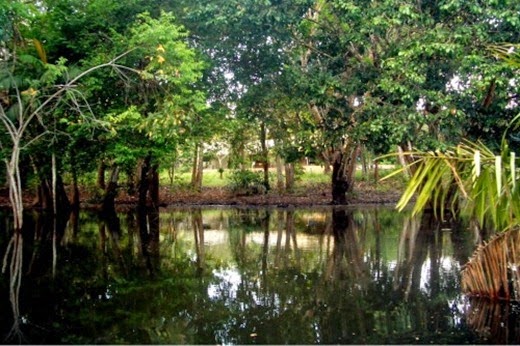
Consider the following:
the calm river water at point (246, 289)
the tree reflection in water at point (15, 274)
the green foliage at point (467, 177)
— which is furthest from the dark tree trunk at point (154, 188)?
the green foliage at point (467, 177)

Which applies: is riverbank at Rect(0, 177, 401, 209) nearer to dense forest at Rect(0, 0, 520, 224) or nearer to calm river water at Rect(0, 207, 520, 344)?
dense forest at Rect(0, 0, 520, 224)

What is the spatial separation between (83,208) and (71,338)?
19.6 metres

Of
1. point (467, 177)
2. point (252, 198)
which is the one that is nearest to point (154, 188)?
point (252, 198)

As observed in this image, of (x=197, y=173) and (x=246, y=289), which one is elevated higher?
(x=197, y=173)

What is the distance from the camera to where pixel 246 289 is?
736 cm

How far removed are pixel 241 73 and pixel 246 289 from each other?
12624 millimetres

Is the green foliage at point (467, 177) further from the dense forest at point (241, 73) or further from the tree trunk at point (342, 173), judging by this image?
the tree trunk at point (342, 173)

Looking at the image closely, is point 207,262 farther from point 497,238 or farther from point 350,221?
point 350,221

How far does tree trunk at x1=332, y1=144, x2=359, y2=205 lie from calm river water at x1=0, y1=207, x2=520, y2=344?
8.20 metres

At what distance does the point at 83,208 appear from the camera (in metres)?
23.7

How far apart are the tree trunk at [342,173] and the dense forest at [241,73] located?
277 cm

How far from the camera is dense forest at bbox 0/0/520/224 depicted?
12.5 metres

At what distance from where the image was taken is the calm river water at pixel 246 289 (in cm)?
534

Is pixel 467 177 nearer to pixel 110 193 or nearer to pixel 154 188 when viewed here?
pixel 110 193
